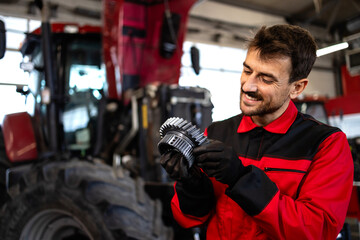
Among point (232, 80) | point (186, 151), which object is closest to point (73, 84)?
point (186, 151)

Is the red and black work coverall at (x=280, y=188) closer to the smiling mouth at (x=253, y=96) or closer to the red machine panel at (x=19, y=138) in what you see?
the smiling mouth at (x=253, y=96)

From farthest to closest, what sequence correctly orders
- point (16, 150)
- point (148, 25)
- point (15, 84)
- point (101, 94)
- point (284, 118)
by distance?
1. point (148, 25)
2. point (101, 94)
3. point (16, 150)
4. point (15, 84)
5. point (284, 118)

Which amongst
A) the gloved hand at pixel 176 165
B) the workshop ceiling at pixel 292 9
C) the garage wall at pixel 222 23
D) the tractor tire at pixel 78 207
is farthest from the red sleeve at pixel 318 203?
the garage wall at pixel 222 23

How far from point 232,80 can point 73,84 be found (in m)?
8.57

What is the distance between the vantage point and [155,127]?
304cm

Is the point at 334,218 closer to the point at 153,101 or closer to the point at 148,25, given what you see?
the point at 153,101

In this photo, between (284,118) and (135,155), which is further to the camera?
(135,155)

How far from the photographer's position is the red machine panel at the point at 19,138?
5.71ft

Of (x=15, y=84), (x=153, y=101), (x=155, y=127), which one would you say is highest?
(x=15, y=84)

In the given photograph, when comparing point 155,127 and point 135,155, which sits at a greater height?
point 155,127

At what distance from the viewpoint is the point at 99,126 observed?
309 centimetres

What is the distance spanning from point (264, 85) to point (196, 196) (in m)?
0.47

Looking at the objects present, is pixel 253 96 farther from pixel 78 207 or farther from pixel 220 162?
pixel 78 207

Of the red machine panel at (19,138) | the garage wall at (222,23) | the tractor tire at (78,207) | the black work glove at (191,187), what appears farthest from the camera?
the garage wall at (222,23)
